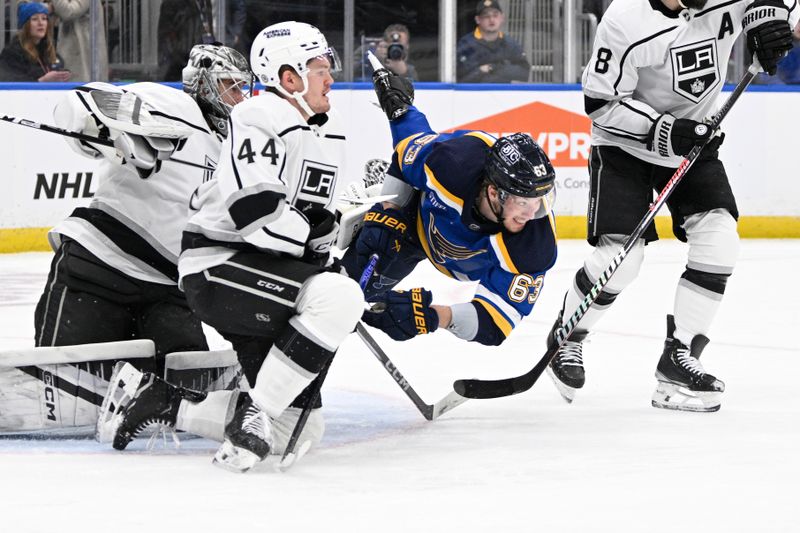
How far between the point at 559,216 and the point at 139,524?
505 centimetres

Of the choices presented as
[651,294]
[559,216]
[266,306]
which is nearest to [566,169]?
[559,216]

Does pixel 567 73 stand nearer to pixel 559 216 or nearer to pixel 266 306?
pixel 559 216

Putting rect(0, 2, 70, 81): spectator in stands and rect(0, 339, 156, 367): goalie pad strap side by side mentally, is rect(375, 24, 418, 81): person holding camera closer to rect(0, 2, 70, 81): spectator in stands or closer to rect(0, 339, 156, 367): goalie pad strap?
rect(0, 2, 70, 81): spectator in stands

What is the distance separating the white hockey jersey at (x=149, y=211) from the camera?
118 inches

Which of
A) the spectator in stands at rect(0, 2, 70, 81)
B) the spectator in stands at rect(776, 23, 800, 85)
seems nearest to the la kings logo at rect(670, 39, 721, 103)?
the spectator in stands at rect(0, 2, 70, 81)

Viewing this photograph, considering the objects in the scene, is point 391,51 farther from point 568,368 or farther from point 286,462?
point 286,462

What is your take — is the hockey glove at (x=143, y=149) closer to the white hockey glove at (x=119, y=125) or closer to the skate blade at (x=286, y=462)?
the white hockey glove at (x=119, y=125)

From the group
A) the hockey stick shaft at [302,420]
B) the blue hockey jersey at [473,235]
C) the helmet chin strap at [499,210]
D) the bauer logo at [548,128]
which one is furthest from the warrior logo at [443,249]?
the bauer logo at [548,128]

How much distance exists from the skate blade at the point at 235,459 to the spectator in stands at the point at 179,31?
164 inches

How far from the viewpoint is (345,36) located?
684 centimetres

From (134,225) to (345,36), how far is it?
13.0 feet

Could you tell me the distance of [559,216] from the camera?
6.99m

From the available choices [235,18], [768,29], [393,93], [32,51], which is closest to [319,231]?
[393,93]

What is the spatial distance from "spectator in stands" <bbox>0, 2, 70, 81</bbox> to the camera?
156 centimetres
